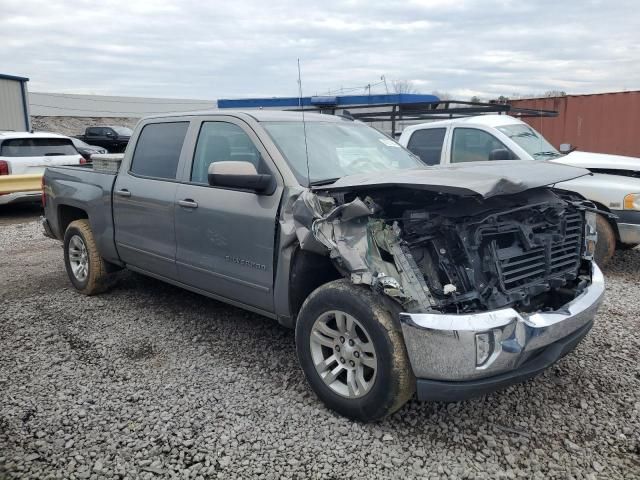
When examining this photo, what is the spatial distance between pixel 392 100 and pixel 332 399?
342 inches

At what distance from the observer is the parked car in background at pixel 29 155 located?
10.4 meters

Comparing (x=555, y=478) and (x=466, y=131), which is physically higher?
(x=466, y=131)

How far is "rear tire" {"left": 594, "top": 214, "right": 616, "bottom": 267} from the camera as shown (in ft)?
19.6

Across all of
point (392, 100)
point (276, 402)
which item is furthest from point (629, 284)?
point (392, 100)

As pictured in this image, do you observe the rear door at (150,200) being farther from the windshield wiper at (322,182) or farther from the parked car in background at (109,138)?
the parked car in background at (109,138)

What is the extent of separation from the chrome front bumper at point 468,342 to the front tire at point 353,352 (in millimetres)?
111

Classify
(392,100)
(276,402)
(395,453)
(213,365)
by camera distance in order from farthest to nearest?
(392,100) < (213,365) < (276,402) < (395,453)

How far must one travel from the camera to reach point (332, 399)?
3.22 metres

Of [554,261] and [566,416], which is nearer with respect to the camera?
[566,416]

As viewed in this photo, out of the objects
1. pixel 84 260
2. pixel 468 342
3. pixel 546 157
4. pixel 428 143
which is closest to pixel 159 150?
pixel 84 260

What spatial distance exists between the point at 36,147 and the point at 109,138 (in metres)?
9.64

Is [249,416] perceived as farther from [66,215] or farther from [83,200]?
[66,215]

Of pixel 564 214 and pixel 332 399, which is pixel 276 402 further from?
pixel 564 214

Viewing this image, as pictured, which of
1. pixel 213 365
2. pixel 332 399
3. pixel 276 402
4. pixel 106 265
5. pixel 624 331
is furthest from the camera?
pixel 106 265
